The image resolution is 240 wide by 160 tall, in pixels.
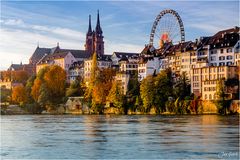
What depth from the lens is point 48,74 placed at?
12412cm

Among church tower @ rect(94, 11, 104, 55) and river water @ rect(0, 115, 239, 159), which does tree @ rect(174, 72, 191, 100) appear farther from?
church tower @ rect(94, 11, 104, 55)

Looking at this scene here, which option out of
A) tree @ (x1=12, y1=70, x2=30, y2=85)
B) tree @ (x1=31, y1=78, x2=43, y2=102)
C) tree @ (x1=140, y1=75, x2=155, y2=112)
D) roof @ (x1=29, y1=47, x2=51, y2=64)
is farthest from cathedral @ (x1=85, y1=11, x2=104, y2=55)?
tree @ (x1=140, y1=75, x2=155, y2=112)

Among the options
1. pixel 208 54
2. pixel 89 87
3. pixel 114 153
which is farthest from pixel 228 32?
pixel 114 153

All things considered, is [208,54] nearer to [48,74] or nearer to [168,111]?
[168,111]

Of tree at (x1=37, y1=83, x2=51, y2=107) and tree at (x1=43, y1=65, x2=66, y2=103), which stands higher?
tree at (x1=43, y1=65, x2=66, y2=103)

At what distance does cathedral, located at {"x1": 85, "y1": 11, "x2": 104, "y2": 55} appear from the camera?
166 meters

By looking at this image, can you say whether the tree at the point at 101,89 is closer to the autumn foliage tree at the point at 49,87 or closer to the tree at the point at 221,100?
the autumn foliage tree at the point at 49,87

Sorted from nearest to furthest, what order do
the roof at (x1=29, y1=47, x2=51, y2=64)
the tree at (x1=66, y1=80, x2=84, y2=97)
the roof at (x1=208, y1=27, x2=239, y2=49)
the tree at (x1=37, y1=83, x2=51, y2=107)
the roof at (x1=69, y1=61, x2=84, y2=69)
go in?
the roof at (x1=208, y1=27, x2=239, y2=49) → the tree at (x1=37, y1=83, x2=51, y2=107) → the tree at (x1=66, y1=80, x2=84, y2=97) → the roof at (x1=69, y1=61, x2=84, y2=69) → the roof at (x1=29, y1=47, x2=51, y2=64)

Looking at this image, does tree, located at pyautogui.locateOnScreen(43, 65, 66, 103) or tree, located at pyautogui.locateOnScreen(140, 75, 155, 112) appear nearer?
tree, located at pyautogui.locateOnScreen(140, 75, 155, 112)

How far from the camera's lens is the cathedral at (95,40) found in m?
166

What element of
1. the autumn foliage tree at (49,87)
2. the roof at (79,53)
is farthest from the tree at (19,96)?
the roof at (79,53)

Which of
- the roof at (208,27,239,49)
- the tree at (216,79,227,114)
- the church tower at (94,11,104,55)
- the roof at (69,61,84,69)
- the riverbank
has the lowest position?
the riverbank

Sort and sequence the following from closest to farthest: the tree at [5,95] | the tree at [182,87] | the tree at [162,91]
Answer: the tree at [162,91] < the tree at [182,87] < the tree at [5,95]

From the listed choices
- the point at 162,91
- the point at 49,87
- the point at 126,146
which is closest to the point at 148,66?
the point at 162,91
